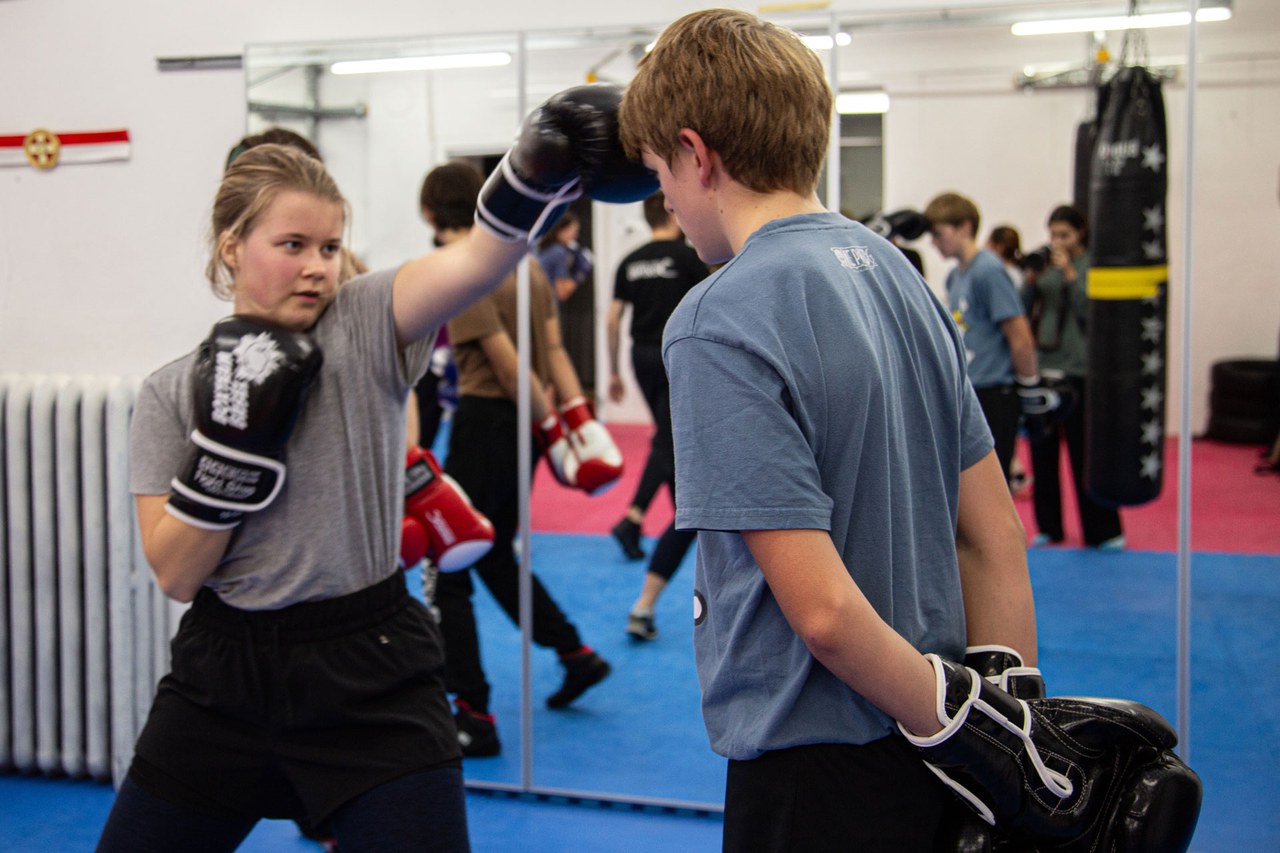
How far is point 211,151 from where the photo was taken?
296 cm

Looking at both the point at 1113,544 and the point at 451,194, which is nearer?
the point at 451,194

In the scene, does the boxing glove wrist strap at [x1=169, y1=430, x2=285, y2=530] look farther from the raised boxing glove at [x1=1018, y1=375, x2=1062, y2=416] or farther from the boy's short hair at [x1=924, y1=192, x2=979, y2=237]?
the raised boxing glove at [x1=1018, y1=375, x2=1062, y2=416]

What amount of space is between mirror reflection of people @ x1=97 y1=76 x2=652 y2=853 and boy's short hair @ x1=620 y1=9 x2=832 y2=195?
1.15 ft

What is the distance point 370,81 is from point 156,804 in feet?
7.69

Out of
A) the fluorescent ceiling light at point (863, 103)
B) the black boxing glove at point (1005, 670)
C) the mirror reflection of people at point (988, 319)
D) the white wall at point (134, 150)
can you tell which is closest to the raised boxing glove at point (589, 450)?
the white wall at point (134, 150)

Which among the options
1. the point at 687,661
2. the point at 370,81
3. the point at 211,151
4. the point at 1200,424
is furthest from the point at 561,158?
the point at 1200,424

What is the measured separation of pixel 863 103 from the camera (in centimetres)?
531

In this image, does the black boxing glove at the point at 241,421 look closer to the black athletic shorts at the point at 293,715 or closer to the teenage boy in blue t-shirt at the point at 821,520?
the black athletic shorts at the point at 293,715

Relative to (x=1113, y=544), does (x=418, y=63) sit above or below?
above

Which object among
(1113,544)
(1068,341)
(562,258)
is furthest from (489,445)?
(1113,544)

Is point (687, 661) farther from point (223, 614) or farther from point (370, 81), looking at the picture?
point (223, 614)

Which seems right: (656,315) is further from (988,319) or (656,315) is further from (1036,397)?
(1036,397)

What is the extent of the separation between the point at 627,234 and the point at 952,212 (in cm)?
287

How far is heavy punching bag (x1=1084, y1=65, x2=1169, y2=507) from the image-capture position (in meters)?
2.85
